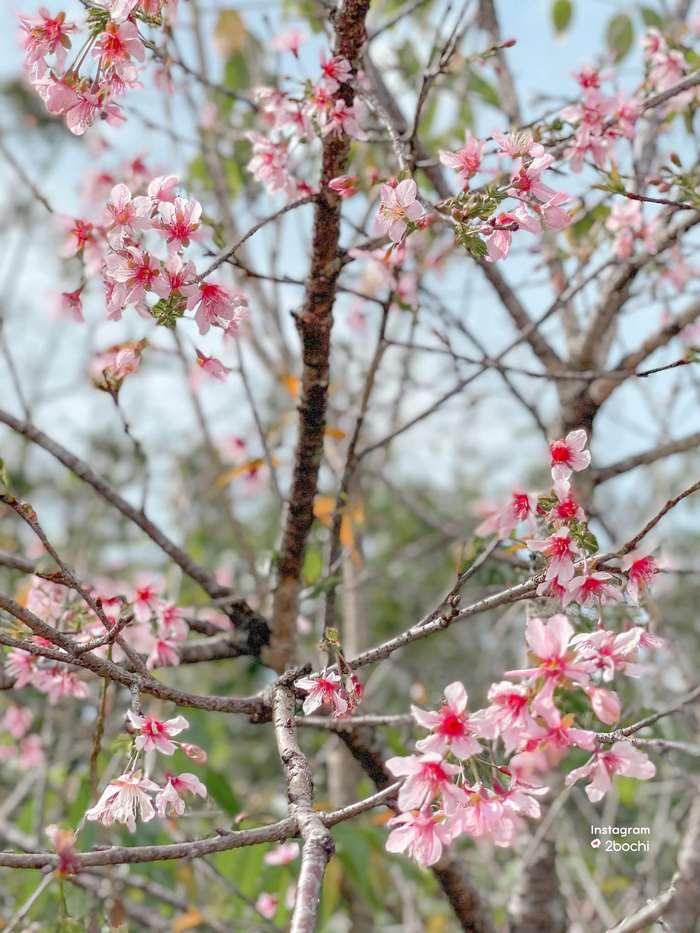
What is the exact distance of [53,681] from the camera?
1119 mm

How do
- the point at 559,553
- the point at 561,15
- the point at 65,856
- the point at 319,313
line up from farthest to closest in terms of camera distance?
1. the point at 561,15
2. the point at 319,313
3. the point at 559,553
4. the point at 65,856

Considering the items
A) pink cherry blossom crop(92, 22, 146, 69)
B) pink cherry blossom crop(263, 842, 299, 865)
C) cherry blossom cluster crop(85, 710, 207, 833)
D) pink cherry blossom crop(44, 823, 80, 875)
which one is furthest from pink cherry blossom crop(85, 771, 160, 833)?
pink cherry blossom crop(263, 842, 299, 865)

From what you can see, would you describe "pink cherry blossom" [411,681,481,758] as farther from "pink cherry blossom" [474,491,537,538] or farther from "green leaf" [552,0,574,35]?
"green leaf" [552,0,574,35]

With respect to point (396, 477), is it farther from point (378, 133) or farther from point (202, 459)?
point (378, 133)

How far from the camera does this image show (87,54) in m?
0.94

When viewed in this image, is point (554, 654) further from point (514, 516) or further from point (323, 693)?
point (514, 516)

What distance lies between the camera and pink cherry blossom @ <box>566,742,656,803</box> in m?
0.79

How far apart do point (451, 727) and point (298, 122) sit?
0.82m

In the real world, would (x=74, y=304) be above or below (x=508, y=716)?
above

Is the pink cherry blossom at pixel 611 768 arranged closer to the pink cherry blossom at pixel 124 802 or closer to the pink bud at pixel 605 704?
the pink bud at pixel 605 704

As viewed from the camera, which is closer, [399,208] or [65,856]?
[65,856]

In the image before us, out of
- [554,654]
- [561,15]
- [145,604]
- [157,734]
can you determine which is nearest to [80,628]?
[145,604]

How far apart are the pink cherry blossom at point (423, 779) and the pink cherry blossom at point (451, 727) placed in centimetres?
1

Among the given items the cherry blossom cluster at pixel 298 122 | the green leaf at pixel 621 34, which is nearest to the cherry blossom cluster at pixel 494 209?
the cherry blossom cluster at pixel 298 122
